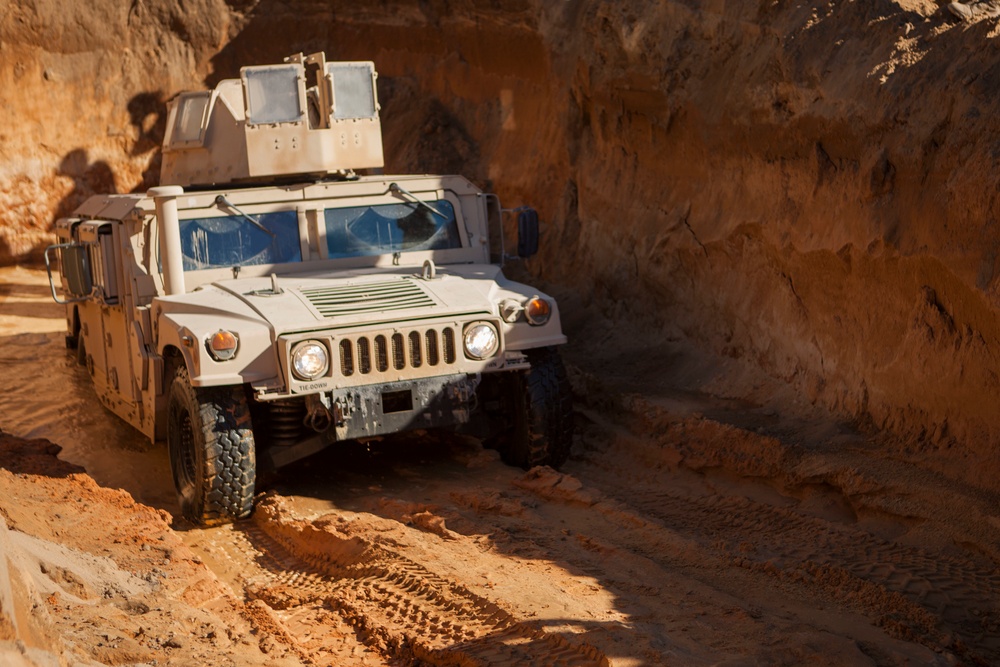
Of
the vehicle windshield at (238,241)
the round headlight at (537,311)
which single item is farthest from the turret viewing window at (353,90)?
the round headlight at (537,311)

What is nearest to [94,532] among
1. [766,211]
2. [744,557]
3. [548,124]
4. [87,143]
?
[744,557]

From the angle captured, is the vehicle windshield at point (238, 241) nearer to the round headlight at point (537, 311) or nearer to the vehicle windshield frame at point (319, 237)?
the vehicle windshield frame at point (319, 237)

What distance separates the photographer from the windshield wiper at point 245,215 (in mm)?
7691

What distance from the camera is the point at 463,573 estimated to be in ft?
18.5

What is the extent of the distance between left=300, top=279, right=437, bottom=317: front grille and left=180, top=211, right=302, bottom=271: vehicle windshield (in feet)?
2.20

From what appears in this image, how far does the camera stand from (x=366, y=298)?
23.3ft

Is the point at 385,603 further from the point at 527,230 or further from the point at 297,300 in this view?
the point at 527,230

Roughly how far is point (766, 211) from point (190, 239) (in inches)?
154

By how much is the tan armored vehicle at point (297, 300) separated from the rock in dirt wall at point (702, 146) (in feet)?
5.79

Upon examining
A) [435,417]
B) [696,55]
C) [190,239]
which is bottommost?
[435,417]

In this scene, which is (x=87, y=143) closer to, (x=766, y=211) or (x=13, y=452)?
(x=13, y=452)

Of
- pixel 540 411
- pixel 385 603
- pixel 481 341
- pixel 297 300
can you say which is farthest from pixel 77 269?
pixel 385 603

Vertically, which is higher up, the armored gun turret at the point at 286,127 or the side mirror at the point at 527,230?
the armored gun turret at the point at 286,127

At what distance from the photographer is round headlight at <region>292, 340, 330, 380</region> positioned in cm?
669
